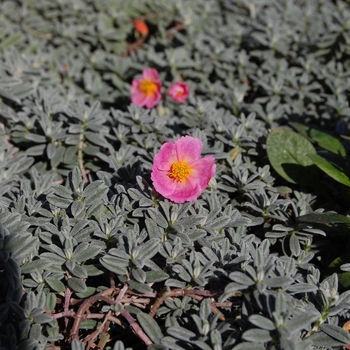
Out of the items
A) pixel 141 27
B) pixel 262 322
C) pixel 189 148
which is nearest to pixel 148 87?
pixel 141 27

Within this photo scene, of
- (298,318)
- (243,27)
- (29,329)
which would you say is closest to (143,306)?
(29,329)

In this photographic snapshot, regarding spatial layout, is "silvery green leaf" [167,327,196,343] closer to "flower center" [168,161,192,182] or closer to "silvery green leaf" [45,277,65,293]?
"silvery green leaf" [45,277,65,293]

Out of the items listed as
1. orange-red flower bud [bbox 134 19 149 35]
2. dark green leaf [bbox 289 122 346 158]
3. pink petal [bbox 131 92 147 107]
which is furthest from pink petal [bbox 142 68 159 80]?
dark green leaf [bbox 289 122 346 158]

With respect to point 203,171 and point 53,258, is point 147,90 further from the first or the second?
point 53,258

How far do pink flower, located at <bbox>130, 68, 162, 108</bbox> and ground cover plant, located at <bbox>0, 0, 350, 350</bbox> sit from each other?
0.01 metres

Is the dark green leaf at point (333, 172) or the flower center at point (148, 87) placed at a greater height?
the dark green leaf at point (333, 172)

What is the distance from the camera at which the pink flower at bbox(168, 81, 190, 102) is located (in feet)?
9.34

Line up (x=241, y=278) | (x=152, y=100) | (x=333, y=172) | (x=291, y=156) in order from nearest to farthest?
(x=241, y=278)
(x=333, y=172)
(x=291, y=156)
(x=152, y=100)

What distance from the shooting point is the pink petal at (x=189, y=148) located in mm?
1854

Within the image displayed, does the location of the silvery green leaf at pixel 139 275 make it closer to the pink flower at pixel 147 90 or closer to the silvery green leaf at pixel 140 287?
the silvery green leaf at pixel 140 287

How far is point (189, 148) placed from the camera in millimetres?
1861

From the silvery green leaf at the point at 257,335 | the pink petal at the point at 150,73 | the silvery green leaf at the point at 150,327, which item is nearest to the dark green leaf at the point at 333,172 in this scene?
the silvery green leaf at the point at 257,335

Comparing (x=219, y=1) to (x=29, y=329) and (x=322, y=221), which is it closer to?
(x=322, y=221)

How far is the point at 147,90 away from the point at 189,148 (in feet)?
3.53
